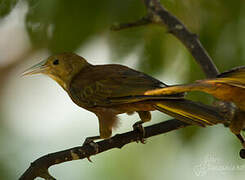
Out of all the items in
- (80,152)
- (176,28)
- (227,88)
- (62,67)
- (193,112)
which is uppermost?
(176,28)

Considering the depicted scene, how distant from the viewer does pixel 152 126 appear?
3.60 m

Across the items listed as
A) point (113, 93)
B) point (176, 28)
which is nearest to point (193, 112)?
point (113, 93)

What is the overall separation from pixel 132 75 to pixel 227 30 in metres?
0.97

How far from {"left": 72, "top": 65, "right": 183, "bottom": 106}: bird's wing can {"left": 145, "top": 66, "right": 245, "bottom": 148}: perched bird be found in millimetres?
429

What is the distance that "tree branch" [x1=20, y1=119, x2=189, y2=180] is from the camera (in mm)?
3137

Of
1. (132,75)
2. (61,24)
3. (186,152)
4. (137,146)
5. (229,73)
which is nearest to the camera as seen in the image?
(229,73)

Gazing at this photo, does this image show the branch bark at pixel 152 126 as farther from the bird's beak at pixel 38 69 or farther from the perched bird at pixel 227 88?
the bird's beak at pixel 38 69

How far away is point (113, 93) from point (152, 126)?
43 cm

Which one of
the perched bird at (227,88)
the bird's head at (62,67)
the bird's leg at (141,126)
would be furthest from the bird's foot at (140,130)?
the bird's head at (62,67)

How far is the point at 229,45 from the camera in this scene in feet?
14.3

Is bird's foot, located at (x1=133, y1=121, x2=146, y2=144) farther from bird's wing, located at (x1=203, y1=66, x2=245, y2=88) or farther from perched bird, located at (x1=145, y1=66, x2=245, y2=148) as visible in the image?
bird's wing, located at (x1=203, y1=66, x2=245, y2=88)

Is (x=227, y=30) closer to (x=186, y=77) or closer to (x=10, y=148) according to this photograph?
(x=186, y=77)

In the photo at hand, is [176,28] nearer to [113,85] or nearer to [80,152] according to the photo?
[113,85]

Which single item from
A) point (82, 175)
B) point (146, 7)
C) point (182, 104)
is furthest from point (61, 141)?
point (182, 104)
